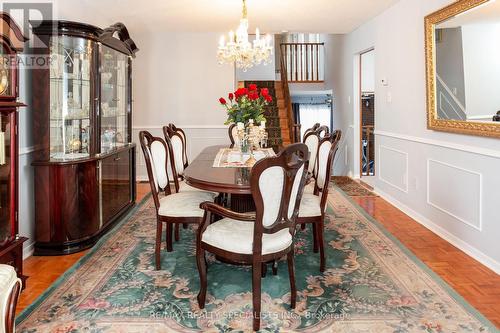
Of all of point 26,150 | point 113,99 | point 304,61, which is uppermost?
point 304,61

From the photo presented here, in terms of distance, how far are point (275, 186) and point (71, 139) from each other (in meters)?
2.14

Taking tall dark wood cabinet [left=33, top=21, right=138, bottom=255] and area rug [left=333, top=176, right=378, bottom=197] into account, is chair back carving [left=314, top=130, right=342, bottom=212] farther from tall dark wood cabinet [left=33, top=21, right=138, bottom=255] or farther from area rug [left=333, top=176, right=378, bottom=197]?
area rug [left=333, top=176, right=378, bottom=197]

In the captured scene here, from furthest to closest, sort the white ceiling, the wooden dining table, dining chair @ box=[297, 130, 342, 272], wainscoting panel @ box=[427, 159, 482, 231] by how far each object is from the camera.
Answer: the white ceiling
wainscoting panel @ box=[427, 159, 482, 231]
dining chair @ box=[297, 130, 342, 272]
the wooden dining table

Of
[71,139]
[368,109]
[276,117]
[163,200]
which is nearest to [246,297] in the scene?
[163,200]

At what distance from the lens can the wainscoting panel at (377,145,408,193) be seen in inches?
183

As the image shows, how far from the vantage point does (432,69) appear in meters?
3.79

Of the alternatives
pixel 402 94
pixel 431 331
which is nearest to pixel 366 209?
pixel 402 94

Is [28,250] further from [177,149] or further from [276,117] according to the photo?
[276,117]

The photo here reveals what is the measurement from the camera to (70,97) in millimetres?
3400

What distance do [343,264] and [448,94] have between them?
1.77 meters

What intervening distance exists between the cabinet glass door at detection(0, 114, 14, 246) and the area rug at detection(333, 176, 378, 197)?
406 cm

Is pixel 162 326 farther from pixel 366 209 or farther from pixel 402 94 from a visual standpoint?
pixel 402 94

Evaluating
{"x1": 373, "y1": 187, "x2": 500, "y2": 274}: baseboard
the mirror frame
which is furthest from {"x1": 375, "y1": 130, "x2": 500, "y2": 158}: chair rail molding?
{"x1": 373, "y1": 187, "x2": 500, "y2": 274}: baseboard

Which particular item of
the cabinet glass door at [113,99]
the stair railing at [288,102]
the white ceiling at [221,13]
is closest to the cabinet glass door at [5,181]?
the cabinet glass door at [113,99]
